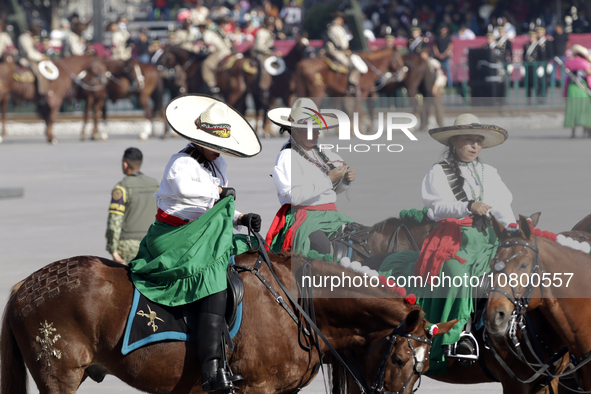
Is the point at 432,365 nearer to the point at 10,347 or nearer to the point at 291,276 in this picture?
the point at 291,276

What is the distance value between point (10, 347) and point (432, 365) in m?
2.02

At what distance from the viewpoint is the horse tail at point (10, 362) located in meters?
4.11

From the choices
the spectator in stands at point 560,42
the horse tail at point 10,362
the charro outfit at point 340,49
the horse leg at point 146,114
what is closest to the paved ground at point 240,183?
the horse leg at point 146,114

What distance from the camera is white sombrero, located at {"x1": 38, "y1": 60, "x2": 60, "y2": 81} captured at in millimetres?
21812

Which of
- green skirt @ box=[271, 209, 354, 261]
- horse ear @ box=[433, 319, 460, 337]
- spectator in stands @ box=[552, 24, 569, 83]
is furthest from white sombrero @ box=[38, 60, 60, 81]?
horse ear @ box=[433, 319, 460, 337]

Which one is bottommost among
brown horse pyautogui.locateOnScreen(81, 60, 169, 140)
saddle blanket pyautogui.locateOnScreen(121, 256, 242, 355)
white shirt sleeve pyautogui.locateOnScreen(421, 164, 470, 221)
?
brown horse pyautogui.locateOnScreen(81, 60, 169, 140)

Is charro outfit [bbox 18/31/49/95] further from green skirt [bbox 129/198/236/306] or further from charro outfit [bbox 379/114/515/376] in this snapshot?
charro outfit [bbox 379/114/515/376]

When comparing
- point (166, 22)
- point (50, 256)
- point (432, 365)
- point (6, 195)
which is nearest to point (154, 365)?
point (432, 365)

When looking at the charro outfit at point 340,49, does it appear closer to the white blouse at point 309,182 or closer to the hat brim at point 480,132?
the white blouse at point 309,182

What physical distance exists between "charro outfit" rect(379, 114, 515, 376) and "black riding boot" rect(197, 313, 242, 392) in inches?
35.9

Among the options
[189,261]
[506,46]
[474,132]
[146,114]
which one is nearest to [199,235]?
[189,261]

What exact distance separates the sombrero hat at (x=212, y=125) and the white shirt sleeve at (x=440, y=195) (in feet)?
2.77

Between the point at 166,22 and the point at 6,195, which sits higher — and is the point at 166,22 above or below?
above

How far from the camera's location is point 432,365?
4387 mm
